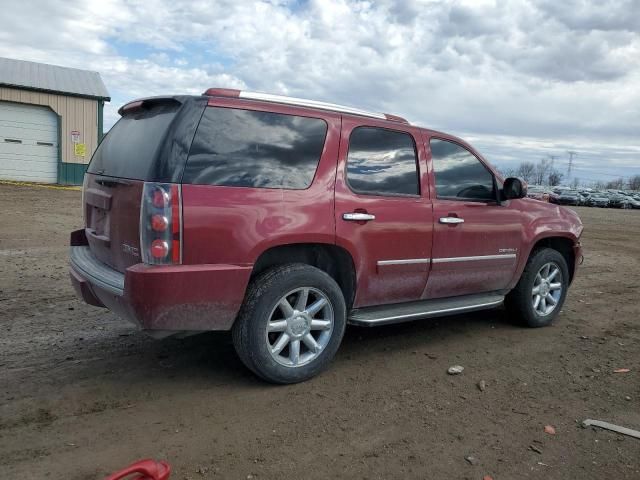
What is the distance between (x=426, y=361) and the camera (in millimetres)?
4633

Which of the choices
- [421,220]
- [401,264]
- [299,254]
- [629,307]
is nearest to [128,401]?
[299,254]

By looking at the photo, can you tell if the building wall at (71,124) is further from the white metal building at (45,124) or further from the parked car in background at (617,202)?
the parked car in background at (617,202)

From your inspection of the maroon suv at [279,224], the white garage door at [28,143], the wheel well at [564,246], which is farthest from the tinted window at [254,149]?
the white garage door at [28,143]

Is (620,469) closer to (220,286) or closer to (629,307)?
(220,286)

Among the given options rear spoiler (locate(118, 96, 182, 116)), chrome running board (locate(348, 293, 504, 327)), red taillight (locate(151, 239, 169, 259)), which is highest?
rear spoiler (locate(118, 96, 182, 116))

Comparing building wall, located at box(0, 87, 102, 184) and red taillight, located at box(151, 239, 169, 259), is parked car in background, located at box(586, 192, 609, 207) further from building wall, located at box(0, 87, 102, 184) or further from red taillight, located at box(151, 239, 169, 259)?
red taillight, located at box(151, 239, 169, 259)

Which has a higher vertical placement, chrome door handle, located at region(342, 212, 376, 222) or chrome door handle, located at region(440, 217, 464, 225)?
chrome door handle, located at region(342, 212, 376, 222)

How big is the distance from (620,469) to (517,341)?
2.29 m

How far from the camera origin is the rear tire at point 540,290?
5664mm

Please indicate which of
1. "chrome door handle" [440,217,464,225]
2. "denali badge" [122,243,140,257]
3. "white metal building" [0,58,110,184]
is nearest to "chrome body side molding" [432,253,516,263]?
"chrome door handle" [440,217,464,225]

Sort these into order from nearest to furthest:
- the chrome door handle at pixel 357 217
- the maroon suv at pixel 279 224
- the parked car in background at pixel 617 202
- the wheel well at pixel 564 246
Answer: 1. the maroon suv at pixel 279 224
2. the chrome door handle at pixel 357 217
3. the wheel well at pixel 564 246
4. the parked car in background at pixel 617 202

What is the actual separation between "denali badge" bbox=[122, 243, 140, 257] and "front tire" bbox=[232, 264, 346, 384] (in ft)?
2.48

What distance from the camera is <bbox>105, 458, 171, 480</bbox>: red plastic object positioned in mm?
2578

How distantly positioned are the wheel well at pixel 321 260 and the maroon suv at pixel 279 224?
1 cm
